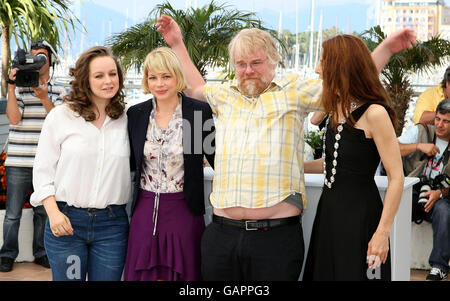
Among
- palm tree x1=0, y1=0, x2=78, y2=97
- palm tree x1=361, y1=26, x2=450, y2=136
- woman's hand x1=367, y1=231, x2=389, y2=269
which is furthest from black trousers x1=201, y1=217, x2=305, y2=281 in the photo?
palm tree x1=361, y1=26, x2=450, y2=136

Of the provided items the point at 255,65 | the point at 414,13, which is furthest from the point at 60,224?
the point at 414,13

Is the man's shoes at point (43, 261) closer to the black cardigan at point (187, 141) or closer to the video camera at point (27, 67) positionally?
the video camera at point (27, 67)

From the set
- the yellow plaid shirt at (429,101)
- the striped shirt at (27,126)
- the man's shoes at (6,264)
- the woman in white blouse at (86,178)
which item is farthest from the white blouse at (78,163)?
the yellow plaid shirt at (429,101)

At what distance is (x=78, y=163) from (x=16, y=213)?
2406 millimetres

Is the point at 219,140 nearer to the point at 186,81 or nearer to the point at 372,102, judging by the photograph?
the point at 186,81

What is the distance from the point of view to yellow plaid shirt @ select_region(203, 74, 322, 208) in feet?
7.99

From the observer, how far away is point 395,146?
7.57 feet

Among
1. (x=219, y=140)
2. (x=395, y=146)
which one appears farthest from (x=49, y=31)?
(x=395, y=146)

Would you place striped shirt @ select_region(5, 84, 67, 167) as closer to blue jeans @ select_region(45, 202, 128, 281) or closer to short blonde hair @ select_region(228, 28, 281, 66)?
blue jeans @ select_region(45, 202, 128, 281)

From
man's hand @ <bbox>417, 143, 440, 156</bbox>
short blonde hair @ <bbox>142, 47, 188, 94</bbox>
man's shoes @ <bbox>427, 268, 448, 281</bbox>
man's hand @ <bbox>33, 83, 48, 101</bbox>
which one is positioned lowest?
man's shoes @ <bbox>427, 268, 448, 281</bbox>

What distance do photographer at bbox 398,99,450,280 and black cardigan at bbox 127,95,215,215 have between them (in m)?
2.60

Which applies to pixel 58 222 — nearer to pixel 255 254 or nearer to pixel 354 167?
pixel 255 254

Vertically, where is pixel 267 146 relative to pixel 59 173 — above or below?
above
